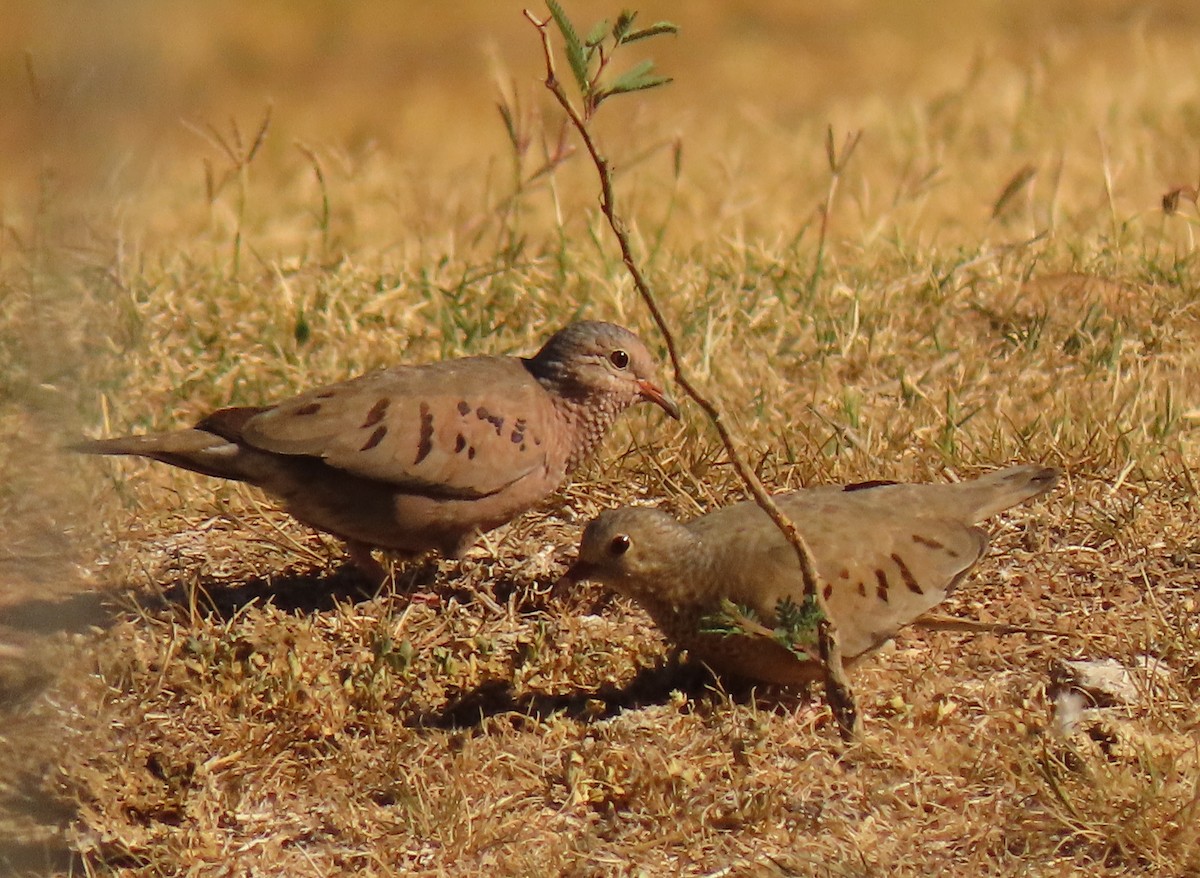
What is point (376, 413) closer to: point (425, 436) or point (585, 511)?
point (425, 436)

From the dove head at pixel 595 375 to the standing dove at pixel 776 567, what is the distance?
0.72m

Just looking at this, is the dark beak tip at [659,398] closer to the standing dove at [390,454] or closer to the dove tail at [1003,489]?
the standing dove at [390,454]

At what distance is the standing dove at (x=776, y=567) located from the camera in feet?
11.9

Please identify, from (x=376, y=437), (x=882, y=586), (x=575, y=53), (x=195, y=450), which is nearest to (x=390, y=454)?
(x=376, y=437)

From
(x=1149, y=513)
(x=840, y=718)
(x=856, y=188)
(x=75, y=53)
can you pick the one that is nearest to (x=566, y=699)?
(x=840, y=718)

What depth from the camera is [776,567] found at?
3.68 meters

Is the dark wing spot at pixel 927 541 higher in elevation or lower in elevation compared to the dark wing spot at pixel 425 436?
lower

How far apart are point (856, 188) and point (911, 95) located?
1.87 m

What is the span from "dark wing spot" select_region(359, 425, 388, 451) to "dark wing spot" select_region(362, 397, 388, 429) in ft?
0.07

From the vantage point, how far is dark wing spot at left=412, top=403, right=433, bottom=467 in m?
4.21

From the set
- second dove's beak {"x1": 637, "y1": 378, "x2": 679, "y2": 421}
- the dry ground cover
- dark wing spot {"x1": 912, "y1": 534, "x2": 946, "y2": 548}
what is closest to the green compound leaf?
the dry ground cover

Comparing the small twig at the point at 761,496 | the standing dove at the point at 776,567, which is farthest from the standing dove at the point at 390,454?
the small twig at the point at 761,496

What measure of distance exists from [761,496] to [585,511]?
1432 mm

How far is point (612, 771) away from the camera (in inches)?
135
